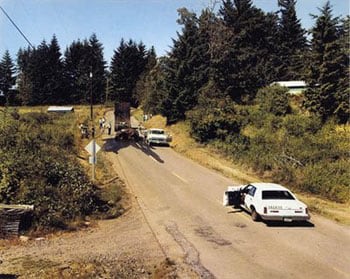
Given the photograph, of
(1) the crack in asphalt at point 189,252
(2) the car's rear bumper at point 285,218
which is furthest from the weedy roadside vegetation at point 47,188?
(2) the car's rear bumper at point 285,218

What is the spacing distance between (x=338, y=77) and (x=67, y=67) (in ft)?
285

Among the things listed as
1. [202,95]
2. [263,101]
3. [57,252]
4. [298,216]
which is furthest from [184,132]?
[57,252]

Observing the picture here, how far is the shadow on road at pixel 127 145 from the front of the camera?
39812 mm

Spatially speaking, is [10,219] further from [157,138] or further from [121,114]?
[121,114]

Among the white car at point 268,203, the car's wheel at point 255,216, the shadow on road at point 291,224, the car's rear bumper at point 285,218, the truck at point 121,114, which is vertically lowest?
the shadow on road at point 291,224

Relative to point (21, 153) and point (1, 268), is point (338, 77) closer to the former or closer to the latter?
point (21, 153)

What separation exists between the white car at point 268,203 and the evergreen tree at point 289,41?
48029mm

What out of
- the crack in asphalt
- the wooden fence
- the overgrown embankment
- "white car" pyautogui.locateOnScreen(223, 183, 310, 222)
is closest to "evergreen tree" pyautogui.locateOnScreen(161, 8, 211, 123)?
the overgrown embankment

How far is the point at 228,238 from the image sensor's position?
1695cm

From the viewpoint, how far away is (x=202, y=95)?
156ft

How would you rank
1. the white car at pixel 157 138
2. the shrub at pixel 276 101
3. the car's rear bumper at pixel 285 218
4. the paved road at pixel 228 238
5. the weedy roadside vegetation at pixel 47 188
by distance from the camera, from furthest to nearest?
the white car at pixel 157 138, the shrub at pixel 276 101, the weedy roadside vegetation at pixel 47 188, the car's rear bumper at pixel 285 218, the paved road at pixel 228 238

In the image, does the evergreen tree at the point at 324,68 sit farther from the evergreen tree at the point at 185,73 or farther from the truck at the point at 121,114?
the truck at the point at 121,114

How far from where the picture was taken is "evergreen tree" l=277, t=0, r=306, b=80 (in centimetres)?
6819

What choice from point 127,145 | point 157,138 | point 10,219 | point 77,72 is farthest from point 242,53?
point 77,72
